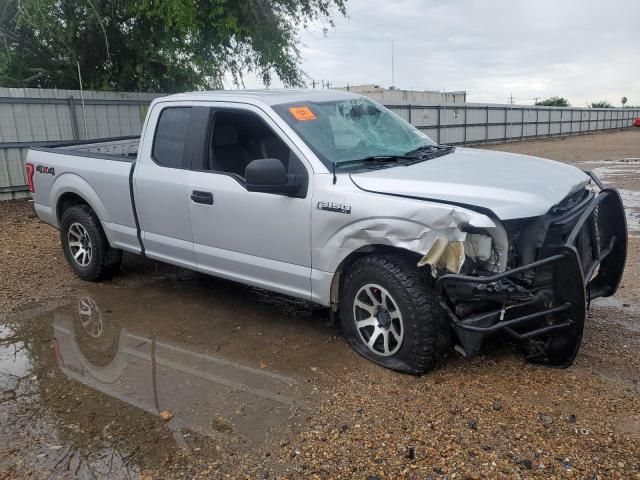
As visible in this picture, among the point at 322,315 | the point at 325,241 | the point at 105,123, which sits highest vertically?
the point at 105,123

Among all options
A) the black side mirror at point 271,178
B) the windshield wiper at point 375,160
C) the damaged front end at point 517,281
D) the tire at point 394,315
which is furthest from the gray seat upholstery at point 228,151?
the damaged front end at point 517,281

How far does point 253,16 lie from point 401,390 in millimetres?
11208

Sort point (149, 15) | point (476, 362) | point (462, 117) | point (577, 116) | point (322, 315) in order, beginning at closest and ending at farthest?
point (476, 362)
point (322, 315)
point (149, 15)
point (462, 117)
point (577, 116)

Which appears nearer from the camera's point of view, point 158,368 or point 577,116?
point 158,368

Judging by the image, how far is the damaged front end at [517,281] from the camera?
3279mm

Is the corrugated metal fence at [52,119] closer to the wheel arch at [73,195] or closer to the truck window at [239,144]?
the wheel arch at [73,195]

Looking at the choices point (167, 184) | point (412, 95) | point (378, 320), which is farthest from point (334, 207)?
point (412, 95)

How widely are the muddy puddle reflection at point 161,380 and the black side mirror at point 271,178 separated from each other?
1.25 meters

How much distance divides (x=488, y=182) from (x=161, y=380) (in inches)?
101

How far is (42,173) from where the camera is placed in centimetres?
634

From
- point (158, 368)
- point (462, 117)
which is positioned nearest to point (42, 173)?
point (158, 368)

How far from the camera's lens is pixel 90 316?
5191 millimetres

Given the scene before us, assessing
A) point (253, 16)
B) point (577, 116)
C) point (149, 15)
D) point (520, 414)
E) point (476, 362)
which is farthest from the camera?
point (577, 116)

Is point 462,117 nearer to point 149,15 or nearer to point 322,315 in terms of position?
point 149,15
